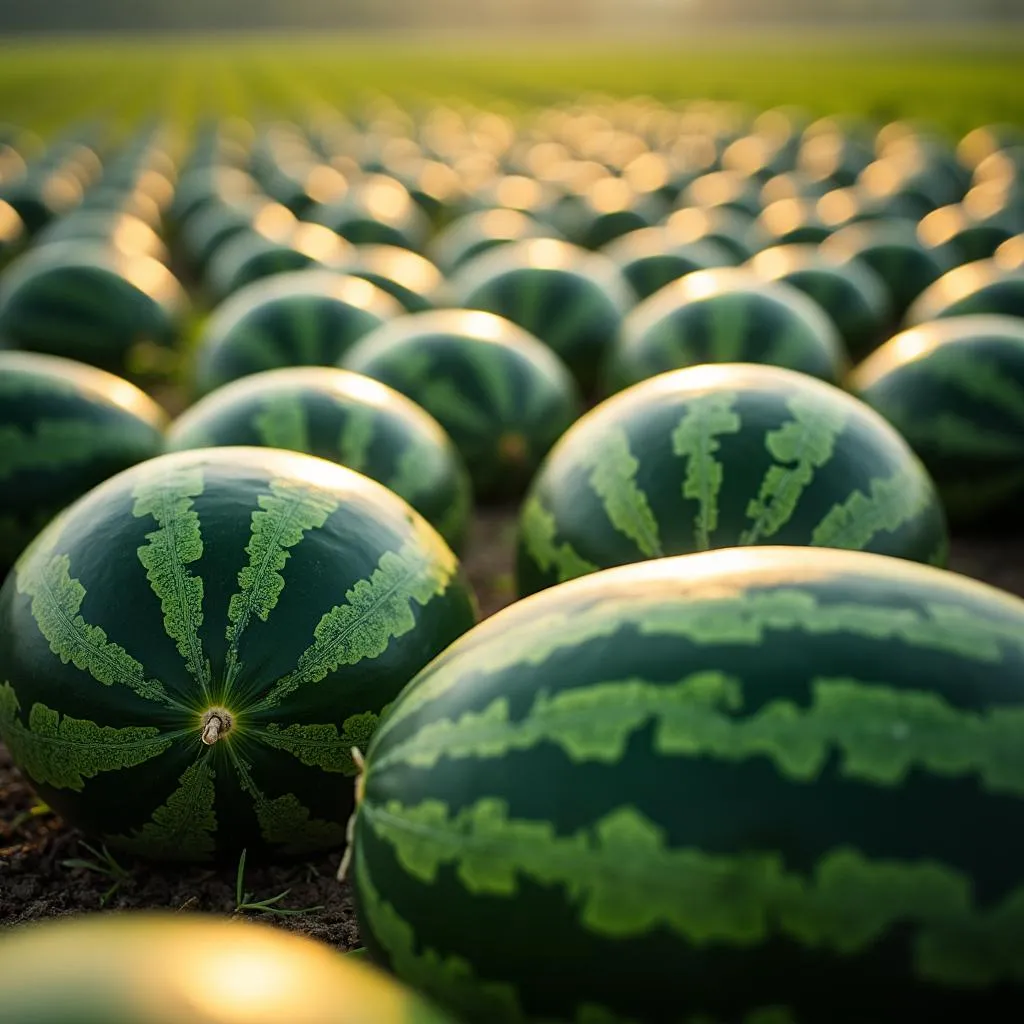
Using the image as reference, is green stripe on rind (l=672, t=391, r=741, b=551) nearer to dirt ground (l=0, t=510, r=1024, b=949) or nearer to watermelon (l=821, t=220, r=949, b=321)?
dirt ground (l=0, t=510, r=1024, b=949)

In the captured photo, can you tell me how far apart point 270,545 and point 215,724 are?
0.50 m

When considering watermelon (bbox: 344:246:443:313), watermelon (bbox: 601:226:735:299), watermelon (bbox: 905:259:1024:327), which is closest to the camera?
watermelon (bbox: 905:259:1024:327)

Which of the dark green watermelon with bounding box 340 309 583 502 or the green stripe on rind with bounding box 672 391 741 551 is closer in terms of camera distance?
the green stripe on rind with bounding box 672 391 741 551

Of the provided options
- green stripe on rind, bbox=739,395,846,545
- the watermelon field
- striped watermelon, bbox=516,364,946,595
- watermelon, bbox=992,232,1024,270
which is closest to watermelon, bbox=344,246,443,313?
the watermelon field

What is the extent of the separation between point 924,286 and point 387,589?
8340mm

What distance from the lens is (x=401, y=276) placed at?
8.66 m

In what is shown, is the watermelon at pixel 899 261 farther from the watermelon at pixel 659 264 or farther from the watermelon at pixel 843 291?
the watermelon at pixel 659 264

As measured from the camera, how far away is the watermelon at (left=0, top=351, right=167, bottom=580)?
189 inches

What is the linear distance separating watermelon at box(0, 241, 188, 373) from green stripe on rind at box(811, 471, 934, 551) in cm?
646

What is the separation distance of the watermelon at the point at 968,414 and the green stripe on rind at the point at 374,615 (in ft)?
10.3

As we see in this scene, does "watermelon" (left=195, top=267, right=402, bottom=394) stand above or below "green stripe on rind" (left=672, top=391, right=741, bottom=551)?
above

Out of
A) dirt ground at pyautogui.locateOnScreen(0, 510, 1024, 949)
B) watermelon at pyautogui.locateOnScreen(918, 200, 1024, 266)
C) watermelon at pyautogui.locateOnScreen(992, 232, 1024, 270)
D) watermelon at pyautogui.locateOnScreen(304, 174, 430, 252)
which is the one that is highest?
watermelon at pyautogui.locateOnScreen(304, 174, 430, 252)

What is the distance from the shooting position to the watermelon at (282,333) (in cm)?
673

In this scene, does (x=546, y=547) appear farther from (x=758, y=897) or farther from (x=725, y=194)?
(x=725, y=194)
